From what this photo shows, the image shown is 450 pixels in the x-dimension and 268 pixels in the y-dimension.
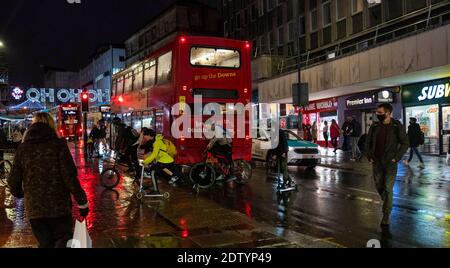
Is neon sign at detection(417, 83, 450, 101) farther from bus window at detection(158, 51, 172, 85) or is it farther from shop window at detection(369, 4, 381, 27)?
bus window at detection(158, 51, 172, 85)

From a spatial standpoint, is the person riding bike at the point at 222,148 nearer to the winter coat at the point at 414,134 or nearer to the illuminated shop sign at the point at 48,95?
the winter coat at the point at 414,134

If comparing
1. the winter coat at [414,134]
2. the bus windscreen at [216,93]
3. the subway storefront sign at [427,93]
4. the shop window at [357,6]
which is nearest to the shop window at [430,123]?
the subway storefront sign at [427,93]

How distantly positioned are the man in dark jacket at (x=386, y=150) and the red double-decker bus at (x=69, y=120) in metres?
39.3

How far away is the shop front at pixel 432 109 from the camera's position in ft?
71.3

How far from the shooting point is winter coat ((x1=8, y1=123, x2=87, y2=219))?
4.40 meters

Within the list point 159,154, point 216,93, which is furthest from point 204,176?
point 216,93

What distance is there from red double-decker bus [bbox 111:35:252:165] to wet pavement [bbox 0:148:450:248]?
2087 mm

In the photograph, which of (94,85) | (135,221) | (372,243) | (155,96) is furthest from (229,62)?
(94,85)

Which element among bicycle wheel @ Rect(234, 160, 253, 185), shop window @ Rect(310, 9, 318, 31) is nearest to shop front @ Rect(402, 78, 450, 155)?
shop window @ Rect(310, 9, 318, 31)
